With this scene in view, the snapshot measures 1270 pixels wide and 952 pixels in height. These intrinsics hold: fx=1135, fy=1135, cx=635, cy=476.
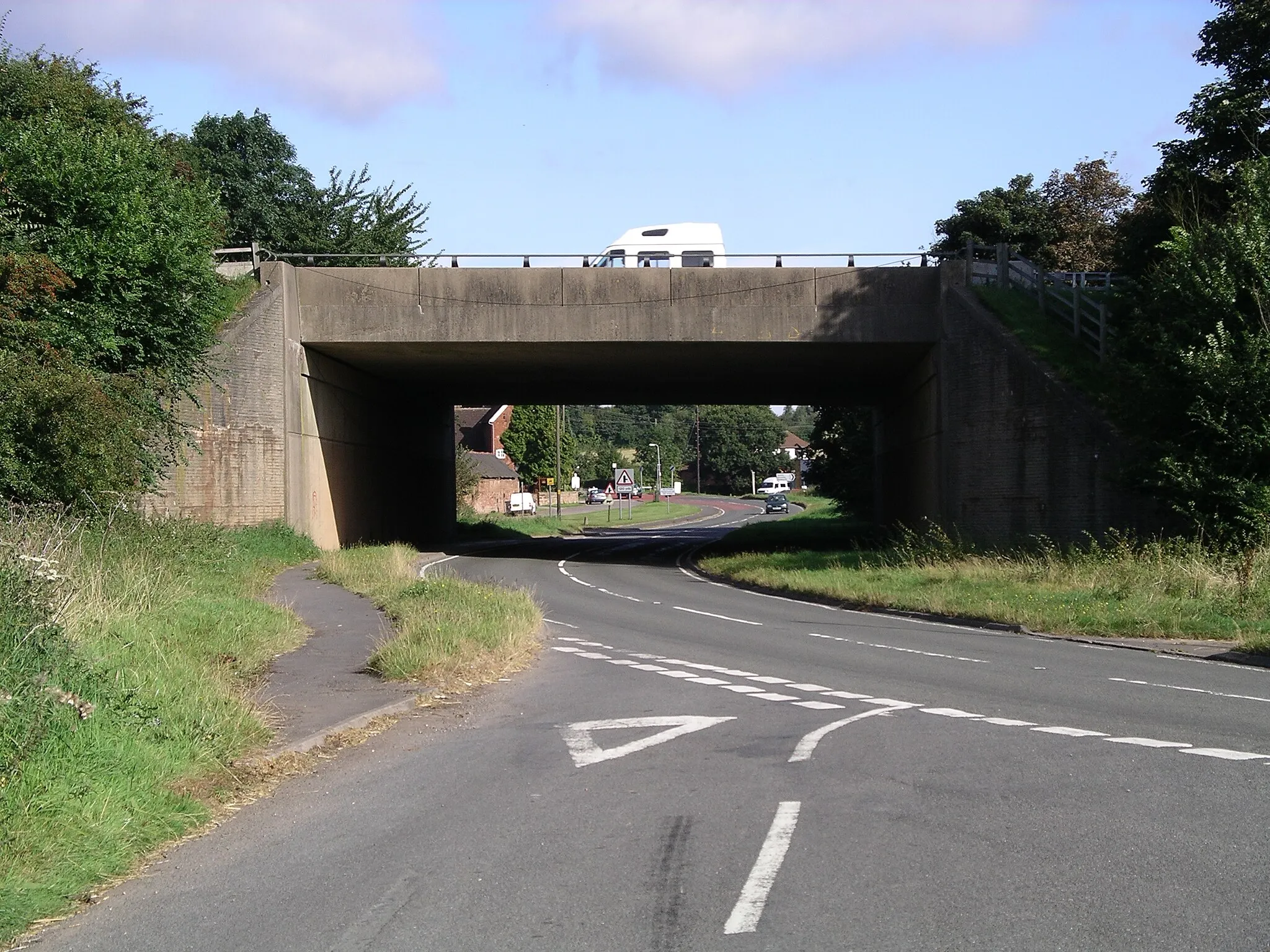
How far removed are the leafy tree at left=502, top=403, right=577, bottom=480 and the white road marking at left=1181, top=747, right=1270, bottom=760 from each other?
85517mm

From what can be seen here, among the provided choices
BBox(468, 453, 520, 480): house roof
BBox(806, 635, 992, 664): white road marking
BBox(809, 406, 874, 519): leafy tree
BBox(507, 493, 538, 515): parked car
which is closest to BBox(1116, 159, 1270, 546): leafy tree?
BBox(806, 635, 992, 664): white road marking

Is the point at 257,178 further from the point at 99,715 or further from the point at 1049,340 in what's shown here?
the point at 99,715

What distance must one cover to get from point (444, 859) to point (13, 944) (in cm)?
203

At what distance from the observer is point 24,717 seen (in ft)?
22.2

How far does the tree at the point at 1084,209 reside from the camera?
153ft

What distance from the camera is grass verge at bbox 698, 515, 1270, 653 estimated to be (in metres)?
16.5

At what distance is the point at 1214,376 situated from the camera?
20453 millimetres

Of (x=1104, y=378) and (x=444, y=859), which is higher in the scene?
(x=1104, y=378)

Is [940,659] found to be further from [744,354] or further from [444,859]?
[744,354]


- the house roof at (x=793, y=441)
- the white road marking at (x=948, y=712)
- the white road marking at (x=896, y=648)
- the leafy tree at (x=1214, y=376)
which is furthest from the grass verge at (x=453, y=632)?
the house roof at (x=793, y=441)

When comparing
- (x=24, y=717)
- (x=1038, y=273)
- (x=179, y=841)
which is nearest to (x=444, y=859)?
(x=179, y=841)

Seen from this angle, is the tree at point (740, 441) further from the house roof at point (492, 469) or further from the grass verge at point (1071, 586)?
the grass verge at point (1071, 586)

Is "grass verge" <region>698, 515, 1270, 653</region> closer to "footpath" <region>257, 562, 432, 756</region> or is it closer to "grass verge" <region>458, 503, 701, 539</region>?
"footpath" <region>257, 562, 432, 756</region>

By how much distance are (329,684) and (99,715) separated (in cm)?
418
